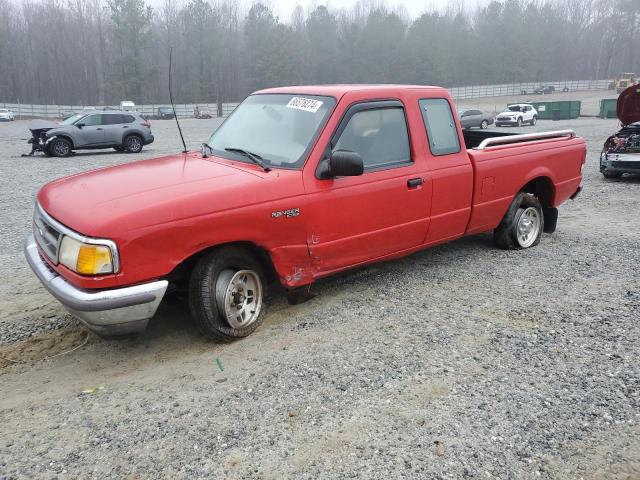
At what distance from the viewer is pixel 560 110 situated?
39.8 meters

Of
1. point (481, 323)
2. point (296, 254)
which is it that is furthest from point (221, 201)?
point (481, 323)

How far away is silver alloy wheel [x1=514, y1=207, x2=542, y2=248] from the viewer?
626 centimetres

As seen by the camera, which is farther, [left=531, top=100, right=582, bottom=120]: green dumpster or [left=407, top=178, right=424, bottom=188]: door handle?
[left=531, top=100, right=582, bottom=120]: green dumpster

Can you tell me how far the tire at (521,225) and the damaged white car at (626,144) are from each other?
614 centimetres

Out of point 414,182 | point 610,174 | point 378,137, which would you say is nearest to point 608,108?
point 610,174

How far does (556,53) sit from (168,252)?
4666 inches

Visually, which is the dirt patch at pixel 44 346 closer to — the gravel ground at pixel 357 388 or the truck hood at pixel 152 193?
the gravel ground at pixel 357 388

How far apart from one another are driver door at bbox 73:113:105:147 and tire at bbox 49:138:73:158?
0.89ft

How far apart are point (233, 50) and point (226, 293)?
319ft

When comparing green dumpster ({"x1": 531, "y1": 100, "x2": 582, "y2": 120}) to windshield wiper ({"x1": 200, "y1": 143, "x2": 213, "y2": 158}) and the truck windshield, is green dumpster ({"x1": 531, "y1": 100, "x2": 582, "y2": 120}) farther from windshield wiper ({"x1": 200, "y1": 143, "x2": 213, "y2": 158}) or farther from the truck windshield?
windshield wiper ({"x1": 200, "y1": 143, "x2": 213, "y2": 158})

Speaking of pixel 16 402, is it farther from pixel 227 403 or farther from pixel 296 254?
pixel 296 254

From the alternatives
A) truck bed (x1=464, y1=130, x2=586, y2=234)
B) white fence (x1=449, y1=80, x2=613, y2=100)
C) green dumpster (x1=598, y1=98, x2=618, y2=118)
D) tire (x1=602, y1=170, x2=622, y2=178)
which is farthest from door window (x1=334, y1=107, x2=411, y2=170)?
white fence (x1=449, y1=80, x2=613, y2=100)

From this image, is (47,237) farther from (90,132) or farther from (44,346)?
(90,132)

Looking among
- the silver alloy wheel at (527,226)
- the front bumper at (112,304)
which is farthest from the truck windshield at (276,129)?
the silver alloy wheel at (527,226)
